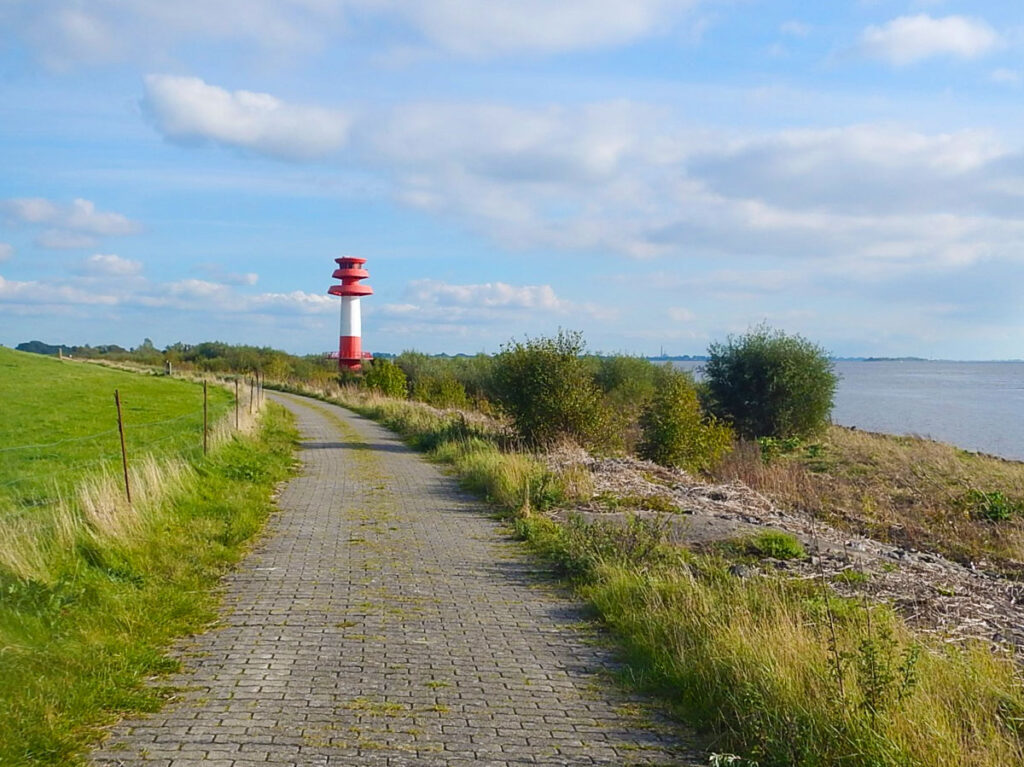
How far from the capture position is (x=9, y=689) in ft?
17.6

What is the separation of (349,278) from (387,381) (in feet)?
42.9

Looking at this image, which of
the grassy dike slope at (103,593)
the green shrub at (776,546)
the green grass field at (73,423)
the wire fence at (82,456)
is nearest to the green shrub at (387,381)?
the green grass field at (73,423)

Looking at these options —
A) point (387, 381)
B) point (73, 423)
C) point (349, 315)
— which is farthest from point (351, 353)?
point (73, 423)

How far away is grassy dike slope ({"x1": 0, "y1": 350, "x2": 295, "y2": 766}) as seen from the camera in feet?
17.1

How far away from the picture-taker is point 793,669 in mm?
5418

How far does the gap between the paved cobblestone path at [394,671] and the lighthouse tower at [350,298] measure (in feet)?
159

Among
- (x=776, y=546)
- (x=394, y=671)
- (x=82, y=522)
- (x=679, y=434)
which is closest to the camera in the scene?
(x=394, y=671)

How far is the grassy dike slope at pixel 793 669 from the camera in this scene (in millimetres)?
4543

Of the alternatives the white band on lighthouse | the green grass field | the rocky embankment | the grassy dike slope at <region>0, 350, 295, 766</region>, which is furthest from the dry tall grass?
the white band on lighthouse

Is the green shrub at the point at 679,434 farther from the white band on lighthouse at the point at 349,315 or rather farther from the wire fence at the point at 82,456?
the white band on lighthouse at the point at 349,315

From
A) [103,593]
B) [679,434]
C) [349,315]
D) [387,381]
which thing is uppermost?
[349,315]

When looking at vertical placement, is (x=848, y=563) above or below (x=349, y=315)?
below

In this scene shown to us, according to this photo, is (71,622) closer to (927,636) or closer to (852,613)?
(852,613)

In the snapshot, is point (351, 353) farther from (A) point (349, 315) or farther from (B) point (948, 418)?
(B) point (948, 418)
